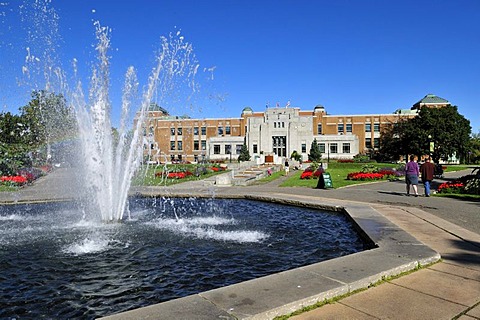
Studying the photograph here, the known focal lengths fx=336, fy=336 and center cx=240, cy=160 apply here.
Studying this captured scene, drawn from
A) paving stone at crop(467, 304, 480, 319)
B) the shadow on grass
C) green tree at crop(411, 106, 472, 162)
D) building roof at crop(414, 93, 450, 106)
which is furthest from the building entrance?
paving stone at crop(467, 304, 480, 319)

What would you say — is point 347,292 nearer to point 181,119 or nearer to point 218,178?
point 218,178

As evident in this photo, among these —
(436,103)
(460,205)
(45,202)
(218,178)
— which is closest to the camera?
(460,205)

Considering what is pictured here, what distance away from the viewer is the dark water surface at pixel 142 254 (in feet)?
14.6

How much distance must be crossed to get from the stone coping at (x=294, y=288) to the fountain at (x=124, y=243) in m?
0.96

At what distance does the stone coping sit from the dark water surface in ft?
3.14

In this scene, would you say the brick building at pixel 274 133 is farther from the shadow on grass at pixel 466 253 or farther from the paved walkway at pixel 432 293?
the paved walkway at pixel 432 293

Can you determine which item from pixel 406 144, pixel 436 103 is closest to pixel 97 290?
pixel 406 144

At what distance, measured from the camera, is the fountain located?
460 centimetres

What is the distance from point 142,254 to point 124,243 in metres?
1.02

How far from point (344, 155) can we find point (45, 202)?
65958mm

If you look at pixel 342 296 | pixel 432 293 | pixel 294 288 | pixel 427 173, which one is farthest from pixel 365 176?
pixel 294 288

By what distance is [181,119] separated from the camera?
86.8 meters

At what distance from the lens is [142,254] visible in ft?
21.0

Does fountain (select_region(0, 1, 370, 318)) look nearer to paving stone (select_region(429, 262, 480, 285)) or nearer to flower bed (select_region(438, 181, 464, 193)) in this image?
paving stone (select_region(429, 262, 480, 285))
